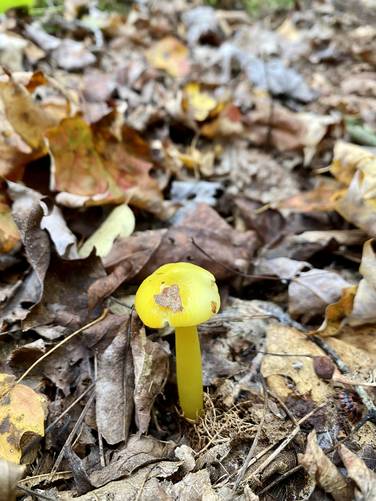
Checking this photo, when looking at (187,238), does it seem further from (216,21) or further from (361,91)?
(216,21)

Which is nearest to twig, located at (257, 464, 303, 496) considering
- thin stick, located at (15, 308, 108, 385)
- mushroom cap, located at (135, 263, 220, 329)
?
mushroom cap, located at (135, 263, 220, 329)

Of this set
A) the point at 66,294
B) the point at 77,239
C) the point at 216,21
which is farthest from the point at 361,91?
the point at 66,294

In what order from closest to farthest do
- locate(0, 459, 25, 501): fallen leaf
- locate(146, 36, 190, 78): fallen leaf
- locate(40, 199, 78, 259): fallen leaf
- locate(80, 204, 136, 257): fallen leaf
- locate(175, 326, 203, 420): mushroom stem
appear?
locate(0, 459, 25, 501): fallen leaf, locate(175, 326, 203, 420): mushroom stem, locate(40, 199, 78, 259): fallen leaf, locate(80, 204, 136, 257): fallen leaf, locate(146, 36, 190, 78): fallen leaf

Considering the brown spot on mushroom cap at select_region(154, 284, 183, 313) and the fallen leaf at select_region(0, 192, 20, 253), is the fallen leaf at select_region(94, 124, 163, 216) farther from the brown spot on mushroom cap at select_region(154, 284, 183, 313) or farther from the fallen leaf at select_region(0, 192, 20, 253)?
the brown spot on mushroom cap at select_region(154, 284, 183, 313)

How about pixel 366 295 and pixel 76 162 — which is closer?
pixel 366 295

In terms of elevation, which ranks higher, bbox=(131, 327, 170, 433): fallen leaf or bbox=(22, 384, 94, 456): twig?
bbox=(131, 327, 170, 433): fallen leaf

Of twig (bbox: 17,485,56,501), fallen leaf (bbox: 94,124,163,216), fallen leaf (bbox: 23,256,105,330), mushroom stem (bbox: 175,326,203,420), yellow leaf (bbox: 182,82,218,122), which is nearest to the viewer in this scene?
twig (bbox: 17,485,56,501)

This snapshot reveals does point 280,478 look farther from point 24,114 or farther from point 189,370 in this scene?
point 24,114

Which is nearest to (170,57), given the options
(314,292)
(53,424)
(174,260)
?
(174,260)
